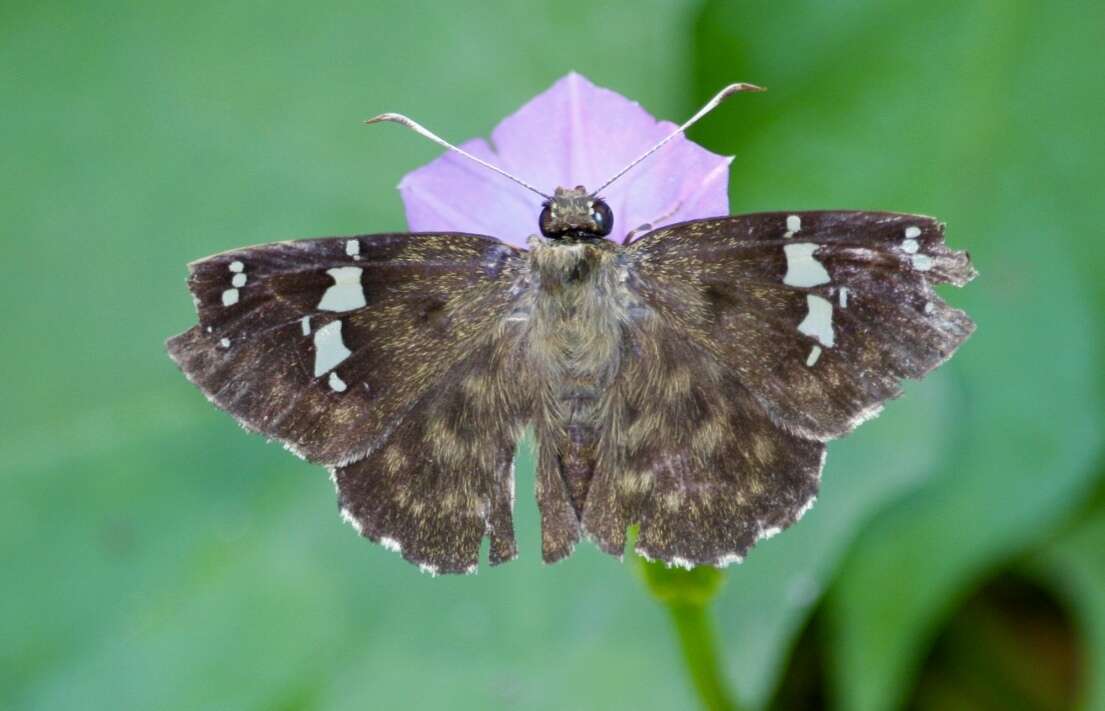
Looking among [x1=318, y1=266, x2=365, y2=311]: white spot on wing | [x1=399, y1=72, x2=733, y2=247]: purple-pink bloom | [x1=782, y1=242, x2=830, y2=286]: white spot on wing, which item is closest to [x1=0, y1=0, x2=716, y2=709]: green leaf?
[x1=399, y1=72, x2=733, y2=247]: purple-pink bloom

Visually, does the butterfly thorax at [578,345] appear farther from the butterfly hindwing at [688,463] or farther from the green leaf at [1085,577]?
the green leaf at [1085,577]

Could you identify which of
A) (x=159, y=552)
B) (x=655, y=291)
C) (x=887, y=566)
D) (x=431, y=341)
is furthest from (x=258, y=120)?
(x=887, y=566)

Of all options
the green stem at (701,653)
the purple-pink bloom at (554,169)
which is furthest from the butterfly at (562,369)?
the green stem at (701,653)

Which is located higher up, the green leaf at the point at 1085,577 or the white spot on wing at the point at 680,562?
the white spot on wing at the point at 680,562

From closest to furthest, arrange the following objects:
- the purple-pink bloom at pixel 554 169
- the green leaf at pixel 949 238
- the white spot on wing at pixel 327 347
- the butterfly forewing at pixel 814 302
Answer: the butterfly forewing at pixel 814 302
the white spot on wing at pixel 327 347
the purple-pink bloom at pixel 554 169
the green leaf at pixel 949 238

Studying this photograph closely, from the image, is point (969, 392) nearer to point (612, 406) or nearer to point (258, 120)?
point (612, 406)
